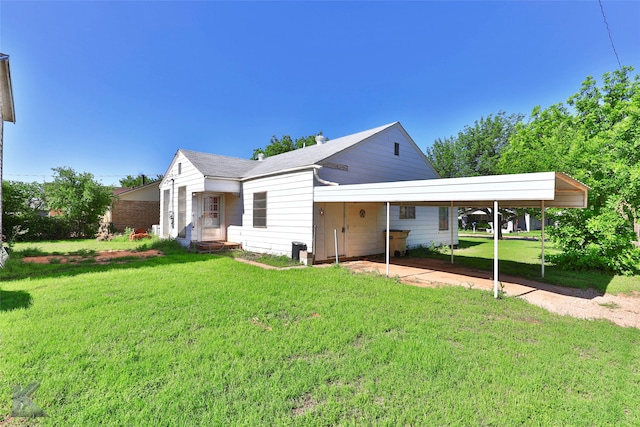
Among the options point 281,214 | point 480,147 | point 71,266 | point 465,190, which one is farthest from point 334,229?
point 480,147

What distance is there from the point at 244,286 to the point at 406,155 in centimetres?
931

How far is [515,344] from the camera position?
376 centimetres

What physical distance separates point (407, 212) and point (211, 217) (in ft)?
29.1

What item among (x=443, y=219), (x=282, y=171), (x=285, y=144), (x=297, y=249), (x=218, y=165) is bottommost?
(x=297, y=249)

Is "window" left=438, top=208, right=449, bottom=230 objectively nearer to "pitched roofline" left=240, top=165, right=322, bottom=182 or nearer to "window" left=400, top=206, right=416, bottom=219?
"window" left=400, top=206, right=416, bottom=219

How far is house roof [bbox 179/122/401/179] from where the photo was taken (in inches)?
409

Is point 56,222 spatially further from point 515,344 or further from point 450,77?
point 450,77

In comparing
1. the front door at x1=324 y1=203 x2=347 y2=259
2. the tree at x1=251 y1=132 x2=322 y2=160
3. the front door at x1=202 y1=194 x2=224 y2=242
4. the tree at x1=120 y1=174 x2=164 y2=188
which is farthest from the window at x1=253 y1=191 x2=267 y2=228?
the tree at x1=120 y1=174 x2=164 y2=188

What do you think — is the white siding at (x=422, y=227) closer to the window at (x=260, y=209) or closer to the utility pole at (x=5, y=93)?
the window at (x=260, y=209)

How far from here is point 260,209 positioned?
1162 cm

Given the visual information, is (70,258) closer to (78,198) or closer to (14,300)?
(14,300)

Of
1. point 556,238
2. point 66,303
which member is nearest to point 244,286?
point 66,303

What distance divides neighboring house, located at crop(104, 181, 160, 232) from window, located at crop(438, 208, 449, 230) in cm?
1923

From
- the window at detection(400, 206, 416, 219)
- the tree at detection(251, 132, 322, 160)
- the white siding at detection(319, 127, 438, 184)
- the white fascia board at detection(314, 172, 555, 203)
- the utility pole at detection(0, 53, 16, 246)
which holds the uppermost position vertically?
the tree at detection(251, 132, 322, 160)
